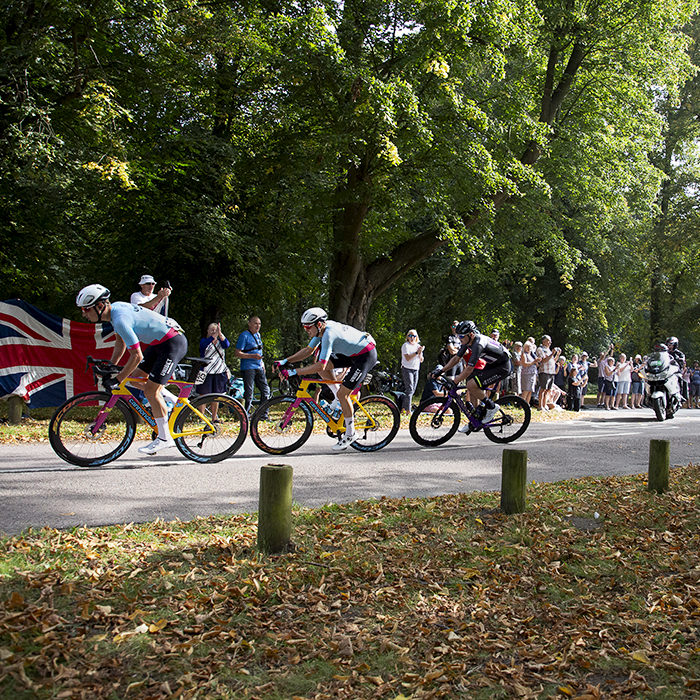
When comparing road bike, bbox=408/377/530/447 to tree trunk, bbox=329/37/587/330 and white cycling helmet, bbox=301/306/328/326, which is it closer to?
white cycling helmet, bbox=301/306/328/326

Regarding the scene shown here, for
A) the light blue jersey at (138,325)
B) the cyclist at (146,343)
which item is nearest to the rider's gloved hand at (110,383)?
the cyclist at (146,343)

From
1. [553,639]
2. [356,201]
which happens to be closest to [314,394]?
[553,639]

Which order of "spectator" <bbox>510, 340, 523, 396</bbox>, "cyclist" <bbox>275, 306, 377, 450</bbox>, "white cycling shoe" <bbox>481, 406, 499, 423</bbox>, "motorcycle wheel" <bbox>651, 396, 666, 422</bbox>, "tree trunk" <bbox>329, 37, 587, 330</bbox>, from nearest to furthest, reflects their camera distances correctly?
"cyclist" <bbox>275, 306, 377, 450</bbox> < "white cycling shoe" <bbox>481, 406, 499, 423</bbox> < "tree trunk" <bbox>329, 37, 587, 330</bbox> < "motorcycle wheel" <bbox>651, 396, 666, 422</bbox> < "spectator" <bbox>510, 340, 523, 396</bbox>

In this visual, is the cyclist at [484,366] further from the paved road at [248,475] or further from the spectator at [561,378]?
the spectator at [561,378]

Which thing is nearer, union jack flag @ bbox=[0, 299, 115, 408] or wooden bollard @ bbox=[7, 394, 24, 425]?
wooden bollard @ bbox=[7, 394, 24, 425]

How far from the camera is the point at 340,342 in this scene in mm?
9266

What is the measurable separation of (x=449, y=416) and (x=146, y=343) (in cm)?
504

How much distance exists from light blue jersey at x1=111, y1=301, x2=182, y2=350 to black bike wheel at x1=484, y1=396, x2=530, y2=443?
219 inches

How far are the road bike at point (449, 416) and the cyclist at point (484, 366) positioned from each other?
150 mm

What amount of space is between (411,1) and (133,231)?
8.43 metres

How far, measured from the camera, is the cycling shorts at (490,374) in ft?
36.1

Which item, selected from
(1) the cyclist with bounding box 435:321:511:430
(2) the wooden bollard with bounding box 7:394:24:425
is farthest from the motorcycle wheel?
(2) the wooden bollard with bounding box 7:394:24:425

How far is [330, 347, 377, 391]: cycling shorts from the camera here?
9445 millimetres

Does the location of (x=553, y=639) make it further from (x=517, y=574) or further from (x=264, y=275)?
(x=264, y=275)
